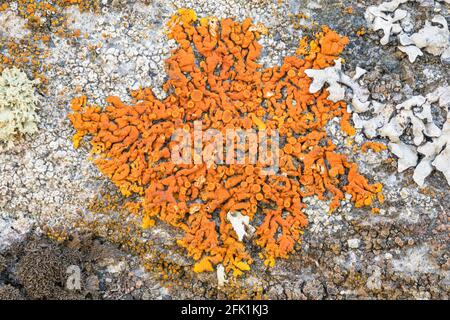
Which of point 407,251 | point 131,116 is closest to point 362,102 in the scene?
point 407,251

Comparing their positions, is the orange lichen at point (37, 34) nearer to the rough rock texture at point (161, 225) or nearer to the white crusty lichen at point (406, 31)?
the rough rock texture at point (161, 225)

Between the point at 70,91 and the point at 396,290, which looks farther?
the point at 70,91

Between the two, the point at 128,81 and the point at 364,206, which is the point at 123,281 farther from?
the point at 364,206

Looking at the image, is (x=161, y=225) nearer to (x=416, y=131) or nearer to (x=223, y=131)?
(x=223, y=131)

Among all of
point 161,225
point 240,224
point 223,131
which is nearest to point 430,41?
point 223,131

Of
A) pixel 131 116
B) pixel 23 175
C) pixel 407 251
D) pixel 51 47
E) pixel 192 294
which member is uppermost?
pixel 51 47

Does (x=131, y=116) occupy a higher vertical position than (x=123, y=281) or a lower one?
higher

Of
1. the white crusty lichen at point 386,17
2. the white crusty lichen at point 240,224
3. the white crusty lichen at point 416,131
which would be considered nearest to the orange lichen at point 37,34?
the white crusty lichen at point 240,224
